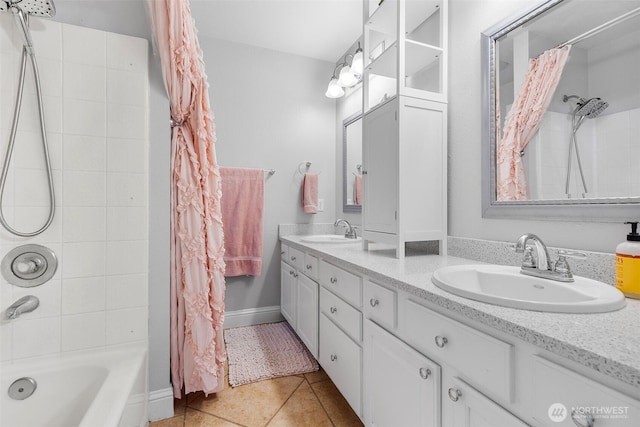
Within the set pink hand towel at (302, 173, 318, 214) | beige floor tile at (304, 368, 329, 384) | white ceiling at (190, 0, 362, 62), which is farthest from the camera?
pink hand towel at (302, 173, 318, 214)

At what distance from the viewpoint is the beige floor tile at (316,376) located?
1785mm

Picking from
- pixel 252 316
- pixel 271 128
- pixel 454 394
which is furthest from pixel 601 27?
pixel 252 316

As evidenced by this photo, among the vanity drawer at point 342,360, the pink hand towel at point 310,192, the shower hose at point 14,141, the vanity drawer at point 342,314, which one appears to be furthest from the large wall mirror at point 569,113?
the shower hose at point 14,141

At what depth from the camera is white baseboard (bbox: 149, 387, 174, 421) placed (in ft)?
4.70

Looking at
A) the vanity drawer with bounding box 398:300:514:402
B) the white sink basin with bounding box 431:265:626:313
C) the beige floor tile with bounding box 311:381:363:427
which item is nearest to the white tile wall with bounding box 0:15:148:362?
the beige floor tile with bounding box 311:381:363:427

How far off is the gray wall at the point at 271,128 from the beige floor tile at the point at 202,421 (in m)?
1.11

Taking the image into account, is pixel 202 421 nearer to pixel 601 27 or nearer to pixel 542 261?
pixel 542 261

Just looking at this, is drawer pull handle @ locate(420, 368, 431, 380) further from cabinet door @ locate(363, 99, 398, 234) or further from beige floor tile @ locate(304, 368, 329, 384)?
beige floor tile @ locate(304, 368, 329, 384)

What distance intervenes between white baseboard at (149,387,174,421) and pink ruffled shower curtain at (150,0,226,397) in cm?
5

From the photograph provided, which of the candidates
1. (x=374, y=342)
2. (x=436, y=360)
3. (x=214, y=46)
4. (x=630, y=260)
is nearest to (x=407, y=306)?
(x=436, y=360)

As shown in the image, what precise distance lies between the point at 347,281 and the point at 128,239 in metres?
1.05

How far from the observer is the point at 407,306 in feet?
3.25

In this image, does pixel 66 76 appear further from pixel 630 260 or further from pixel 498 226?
pixel 630 260

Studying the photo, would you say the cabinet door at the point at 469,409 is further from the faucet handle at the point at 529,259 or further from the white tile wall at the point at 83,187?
the white tile wall at the point at 83,187
